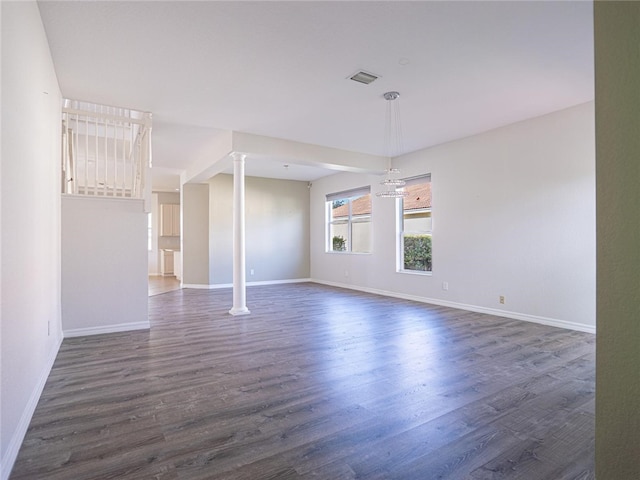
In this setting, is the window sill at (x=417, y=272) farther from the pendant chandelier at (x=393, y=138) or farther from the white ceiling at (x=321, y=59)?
the white ceiling at (x=321, y=59)

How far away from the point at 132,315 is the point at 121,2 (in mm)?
3275

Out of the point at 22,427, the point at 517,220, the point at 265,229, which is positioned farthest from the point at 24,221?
the point at 265,229

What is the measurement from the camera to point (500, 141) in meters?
4.80

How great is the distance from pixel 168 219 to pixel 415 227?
314 inches

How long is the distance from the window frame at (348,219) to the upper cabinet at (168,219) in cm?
533

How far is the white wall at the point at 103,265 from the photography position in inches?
151

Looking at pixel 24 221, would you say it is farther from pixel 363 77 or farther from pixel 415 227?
pixel 415 227

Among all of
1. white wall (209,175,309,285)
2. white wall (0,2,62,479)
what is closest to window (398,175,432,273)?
white wall (209,175,309,285)

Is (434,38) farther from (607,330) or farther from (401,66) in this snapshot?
(607,330)

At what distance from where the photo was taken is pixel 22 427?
1852mm

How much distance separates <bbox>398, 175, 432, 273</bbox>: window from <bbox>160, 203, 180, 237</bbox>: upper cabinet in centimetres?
754

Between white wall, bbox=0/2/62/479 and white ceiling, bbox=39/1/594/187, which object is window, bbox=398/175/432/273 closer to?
white ceiling, bbox=39/1/594/187

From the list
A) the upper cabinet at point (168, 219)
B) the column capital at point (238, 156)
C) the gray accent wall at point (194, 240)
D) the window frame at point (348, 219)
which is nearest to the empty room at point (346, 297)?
the column capital at point (238, 156)

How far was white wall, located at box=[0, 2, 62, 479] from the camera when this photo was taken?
1607 millimetres
